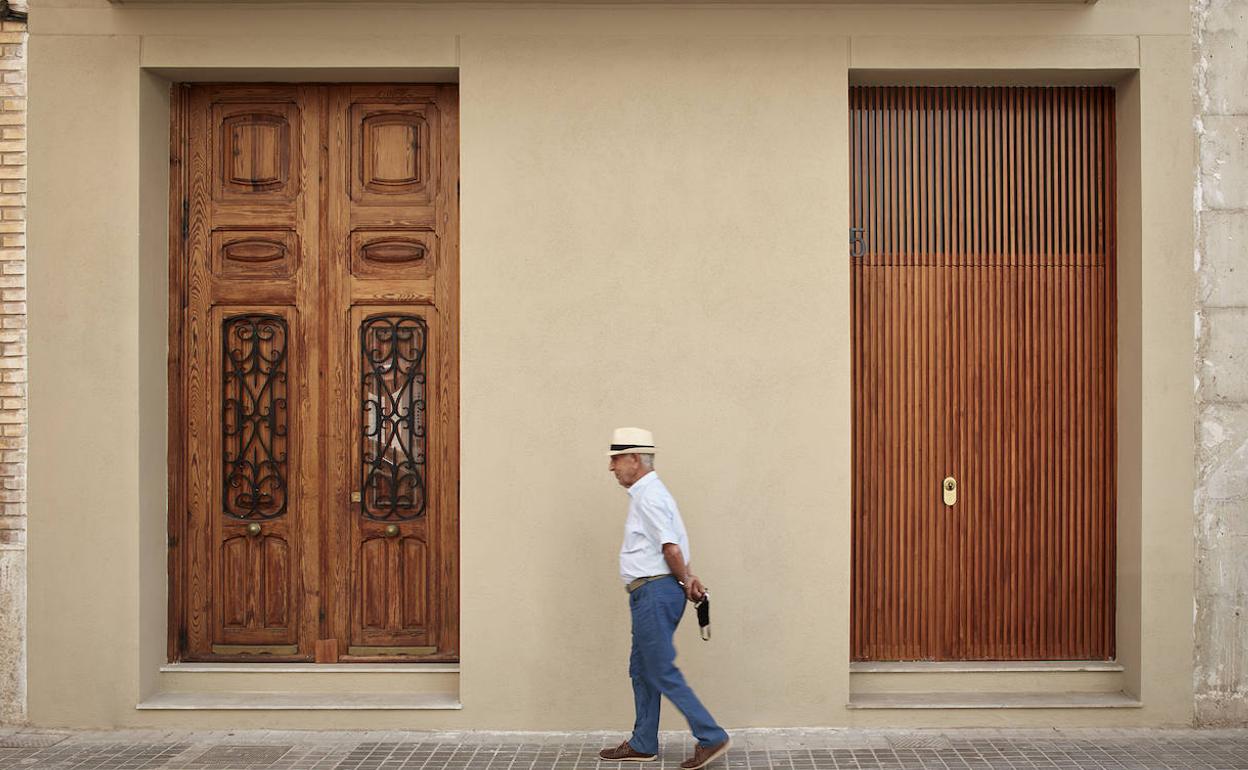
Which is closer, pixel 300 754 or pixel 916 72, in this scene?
pixel 300 754

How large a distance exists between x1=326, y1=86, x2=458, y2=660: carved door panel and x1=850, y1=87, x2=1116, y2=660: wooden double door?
8.87ft

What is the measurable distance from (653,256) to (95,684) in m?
4.40

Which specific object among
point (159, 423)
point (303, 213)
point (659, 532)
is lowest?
point (659, 532)

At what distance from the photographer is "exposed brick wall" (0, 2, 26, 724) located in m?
6.96

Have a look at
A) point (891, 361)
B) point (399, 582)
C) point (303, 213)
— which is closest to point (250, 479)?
point (399, 582)

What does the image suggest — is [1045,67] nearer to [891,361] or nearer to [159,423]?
[891,361]

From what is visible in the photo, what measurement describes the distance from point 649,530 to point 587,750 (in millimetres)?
1516

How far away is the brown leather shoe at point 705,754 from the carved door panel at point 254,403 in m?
2.76

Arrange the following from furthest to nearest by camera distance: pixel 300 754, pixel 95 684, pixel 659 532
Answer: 1. pixel 95 684
2. pixel 300 754
3. pixel 659 532

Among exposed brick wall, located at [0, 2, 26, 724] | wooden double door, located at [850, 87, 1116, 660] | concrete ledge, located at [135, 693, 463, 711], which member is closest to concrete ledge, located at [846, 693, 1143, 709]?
wooden double door, located at [850, 87, 1116, 660]

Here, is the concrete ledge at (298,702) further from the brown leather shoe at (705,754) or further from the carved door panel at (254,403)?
the brown leather shoe at (705,754)

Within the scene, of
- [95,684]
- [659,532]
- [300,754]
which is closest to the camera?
[659,532]

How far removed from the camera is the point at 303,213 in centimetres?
739

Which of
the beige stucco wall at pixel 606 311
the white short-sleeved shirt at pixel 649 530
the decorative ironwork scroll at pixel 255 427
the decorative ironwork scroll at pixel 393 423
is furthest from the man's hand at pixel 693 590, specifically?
the decorative ironwork scroll at pixel 255 427
